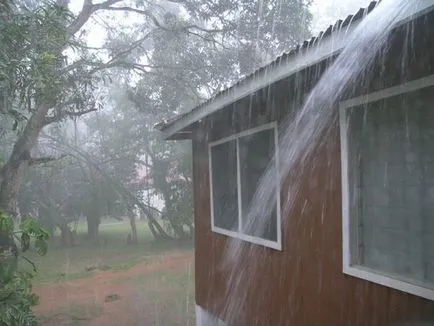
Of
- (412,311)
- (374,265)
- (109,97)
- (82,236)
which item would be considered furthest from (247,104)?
(82,236)

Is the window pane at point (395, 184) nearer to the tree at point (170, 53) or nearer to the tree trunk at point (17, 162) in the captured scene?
the tree at point (170, 53)

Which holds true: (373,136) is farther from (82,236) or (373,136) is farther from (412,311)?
(82,236)

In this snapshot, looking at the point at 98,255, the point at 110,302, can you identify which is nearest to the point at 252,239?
the point at 110,302

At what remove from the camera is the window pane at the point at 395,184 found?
296 cm

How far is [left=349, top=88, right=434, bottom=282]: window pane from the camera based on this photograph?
2963 millimetres

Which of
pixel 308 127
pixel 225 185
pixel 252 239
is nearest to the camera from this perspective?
pixel 308 127

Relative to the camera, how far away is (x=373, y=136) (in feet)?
11.0

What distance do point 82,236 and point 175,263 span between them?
32.3 feet

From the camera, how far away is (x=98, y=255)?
20219 millimetres

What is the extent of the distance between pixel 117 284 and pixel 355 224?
11.4 m

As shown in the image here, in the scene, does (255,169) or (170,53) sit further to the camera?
(170,53)

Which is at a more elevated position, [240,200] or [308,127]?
[308,127]

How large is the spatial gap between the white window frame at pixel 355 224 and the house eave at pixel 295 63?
47cm

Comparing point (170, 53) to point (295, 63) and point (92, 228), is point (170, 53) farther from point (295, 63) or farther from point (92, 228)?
point (295, 63)
